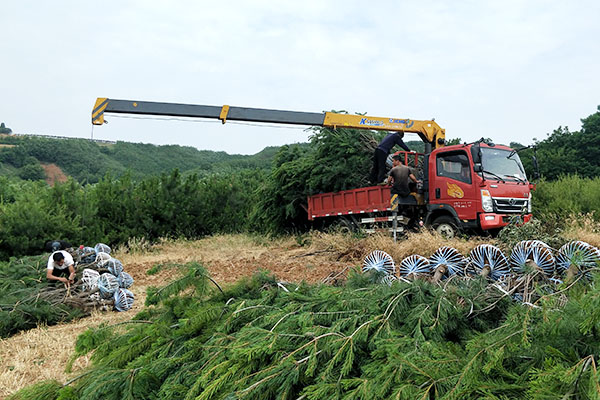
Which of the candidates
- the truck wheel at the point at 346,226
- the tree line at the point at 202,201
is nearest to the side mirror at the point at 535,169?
the tree line at the point at 202,201

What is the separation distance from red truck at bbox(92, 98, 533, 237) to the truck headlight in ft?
0.07

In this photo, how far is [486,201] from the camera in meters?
11.1

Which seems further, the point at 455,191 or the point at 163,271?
the point at 163,271

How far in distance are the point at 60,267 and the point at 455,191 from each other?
8.24 meters

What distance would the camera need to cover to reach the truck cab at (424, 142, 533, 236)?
1116 cm

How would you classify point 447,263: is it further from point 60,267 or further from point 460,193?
point 60,267

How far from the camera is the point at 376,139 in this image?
1502 cm

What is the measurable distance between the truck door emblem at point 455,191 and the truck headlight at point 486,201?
48 cm

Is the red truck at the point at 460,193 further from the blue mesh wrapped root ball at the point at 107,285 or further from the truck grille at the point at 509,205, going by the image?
the blue mesh wrapped root ball at the point at 107,285

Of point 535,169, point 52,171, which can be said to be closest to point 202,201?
point 535,169

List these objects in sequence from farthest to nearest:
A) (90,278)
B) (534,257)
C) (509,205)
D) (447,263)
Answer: (509,205) → (90,278) → (447,263) → (534,257)

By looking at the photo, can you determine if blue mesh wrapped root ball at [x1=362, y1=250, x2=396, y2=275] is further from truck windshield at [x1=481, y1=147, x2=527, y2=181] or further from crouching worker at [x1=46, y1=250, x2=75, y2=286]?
truck windshield at [x1=481, y1=147, x2=527, y2=181]

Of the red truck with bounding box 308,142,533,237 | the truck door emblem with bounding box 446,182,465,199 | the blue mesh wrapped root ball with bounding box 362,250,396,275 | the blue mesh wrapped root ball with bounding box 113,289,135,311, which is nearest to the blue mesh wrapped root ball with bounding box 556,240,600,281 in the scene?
the blue mesh wrapped root ball with bounding box 362,250,396,275

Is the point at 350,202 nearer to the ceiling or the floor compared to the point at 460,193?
nearer to the floor
